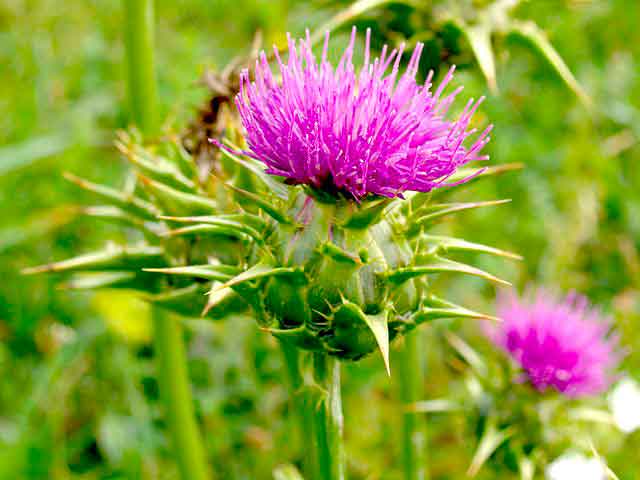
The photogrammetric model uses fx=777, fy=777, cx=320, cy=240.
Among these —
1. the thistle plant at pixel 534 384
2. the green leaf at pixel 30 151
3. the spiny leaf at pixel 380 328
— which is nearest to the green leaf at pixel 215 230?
the spiny leaf at pixel 380 328

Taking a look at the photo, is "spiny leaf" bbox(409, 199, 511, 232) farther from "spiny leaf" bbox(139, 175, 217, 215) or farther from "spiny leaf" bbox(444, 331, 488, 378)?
"spiny leaf" bbox(444, 331, 488, 378)

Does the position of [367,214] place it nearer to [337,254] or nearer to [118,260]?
[337,254]

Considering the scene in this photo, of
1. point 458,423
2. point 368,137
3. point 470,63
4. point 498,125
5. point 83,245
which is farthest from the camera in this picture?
point 498,125

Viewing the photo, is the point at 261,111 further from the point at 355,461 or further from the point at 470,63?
the point at 355,461

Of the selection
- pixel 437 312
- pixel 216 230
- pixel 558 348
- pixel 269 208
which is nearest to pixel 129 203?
pixel 216 230

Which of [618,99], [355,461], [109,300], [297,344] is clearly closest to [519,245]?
[618,99]

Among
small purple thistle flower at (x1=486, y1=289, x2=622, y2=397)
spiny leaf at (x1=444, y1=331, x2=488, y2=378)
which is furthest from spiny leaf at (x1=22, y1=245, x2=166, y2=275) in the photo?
small purple thistle flower at (x1=486, y1=289, x2=622, y2=397)
